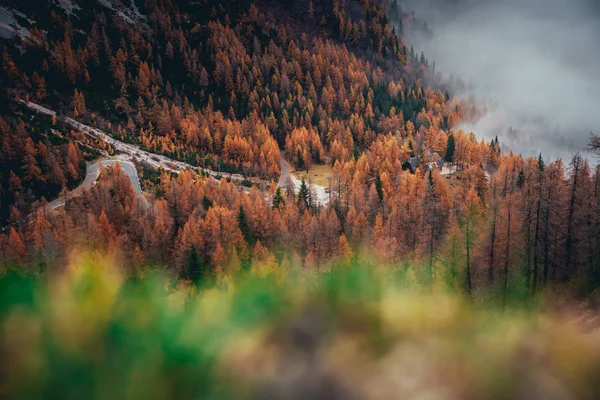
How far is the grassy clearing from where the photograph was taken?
8585 cm

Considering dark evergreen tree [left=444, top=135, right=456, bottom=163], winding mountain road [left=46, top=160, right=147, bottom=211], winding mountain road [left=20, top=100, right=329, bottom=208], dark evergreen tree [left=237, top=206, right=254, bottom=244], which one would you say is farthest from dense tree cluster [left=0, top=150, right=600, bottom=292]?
dark evergreen tree [left=444, top=135, right=456, bottom=163]

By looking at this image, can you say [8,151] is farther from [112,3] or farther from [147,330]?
[112,3]

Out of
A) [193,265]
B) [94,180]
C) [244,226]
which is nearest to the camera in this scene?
[193,265]

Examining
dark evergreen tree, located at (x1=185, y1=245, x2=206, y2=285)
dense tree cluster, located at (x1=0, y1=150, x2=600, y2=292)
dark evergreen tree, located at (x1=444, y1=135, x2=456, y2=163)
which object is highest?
dark evergreen tree, located at (x1=444, y1=135, x2=456, y2=163)

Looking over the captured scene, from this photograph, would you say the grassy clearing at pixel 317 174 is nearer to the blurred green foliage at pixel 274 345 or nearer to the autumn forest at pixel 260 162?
the autumn forest at pixel 260 162

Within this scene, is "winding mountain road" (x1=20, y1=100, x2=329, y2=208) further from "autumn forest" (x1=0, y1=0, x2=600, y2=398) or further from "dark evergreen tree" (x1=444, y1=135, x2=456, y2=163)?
"dark evergreen tree" (x1=444, y1=135, x2=456, y2=163)

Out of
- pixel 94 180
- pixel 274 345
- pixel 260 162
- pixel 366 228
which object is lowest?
pixel 366 228

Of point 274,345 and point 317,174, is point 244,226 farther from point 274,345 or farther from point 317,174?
point 317,174

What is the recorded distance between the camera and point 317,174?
301 ft

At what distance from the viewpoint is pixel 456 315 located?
300 inches

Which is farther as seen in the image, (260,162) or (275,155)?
(275,155)

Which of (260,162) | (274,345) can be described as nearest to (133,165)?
(260,162)

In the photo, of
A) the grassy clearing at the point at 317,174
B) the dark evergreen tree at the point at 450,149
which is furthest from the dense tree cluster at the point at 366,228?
the dark evergreen tree at the point at 450,149

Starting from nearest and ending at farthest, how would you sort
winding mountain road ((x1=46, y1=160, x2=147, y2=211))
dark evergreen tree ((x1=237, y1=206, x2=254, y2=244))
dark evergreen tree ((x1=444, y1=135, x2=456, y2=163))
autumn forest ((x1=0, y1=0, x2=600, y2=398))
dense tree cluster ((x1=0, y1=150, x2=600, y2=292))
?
dense tree cluster ((x1=0, y1=150, x2=600, y2=292))
autumn forest ((x1=0, y1=0, x2=600, y2=398))
dark evergreen tree ((x1=237, y1=206, x2=254, y2=244))
winding mountain road ((x1=46, y1=160, x2=147, y2=211))
dark evergreen tree ((x1=444, y1=135, x2=456, y2=163))
